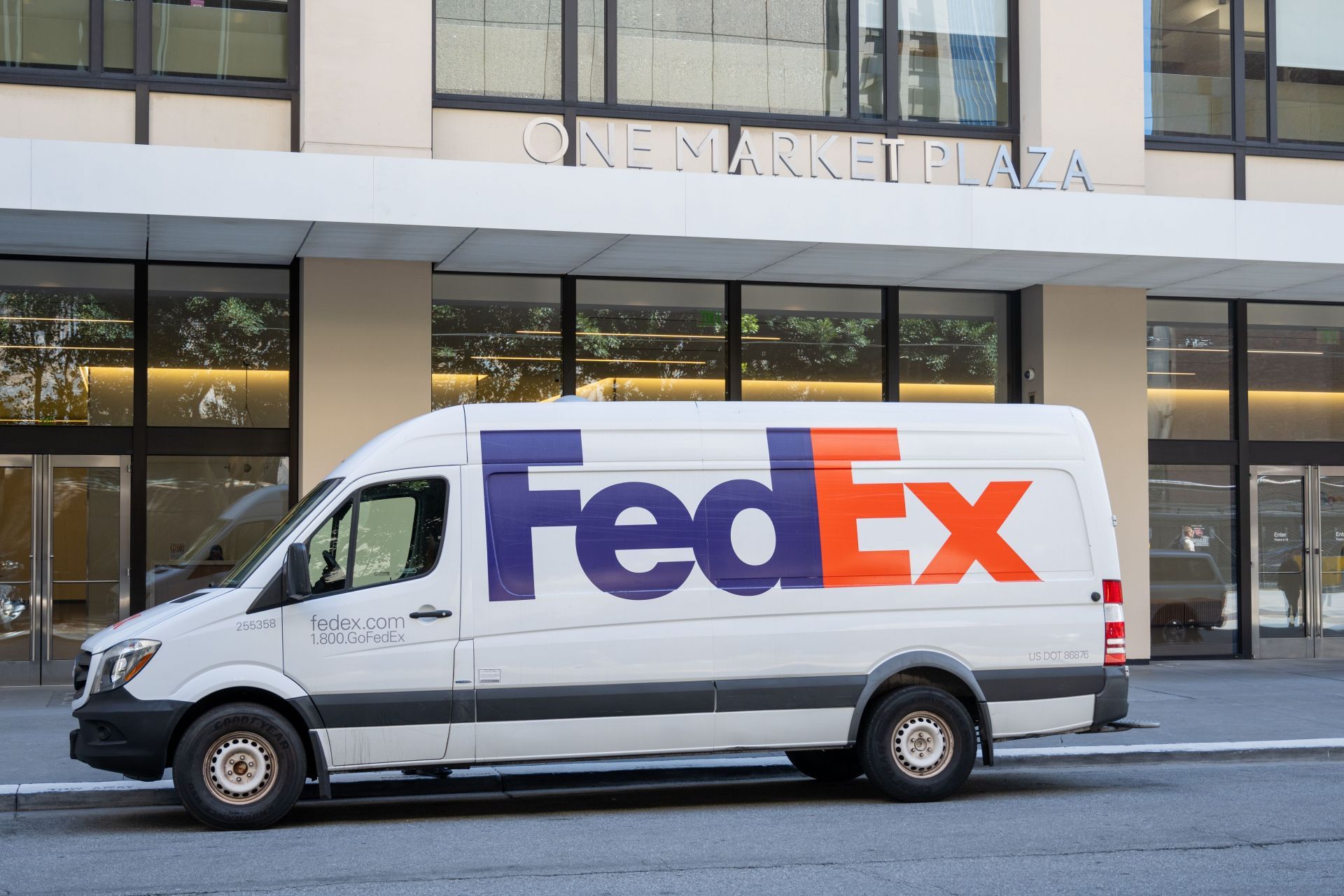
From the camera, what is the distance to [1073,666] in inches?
352

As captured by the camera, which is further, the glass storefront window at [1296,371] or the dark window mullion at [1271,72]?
the glass storefront window at [1296,371]

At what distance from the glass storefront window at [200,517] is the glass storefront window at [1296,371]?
11.3 m

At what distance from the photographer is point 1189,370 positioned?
16438 millimetres

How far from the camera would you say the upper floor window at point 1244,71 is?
16.2 m

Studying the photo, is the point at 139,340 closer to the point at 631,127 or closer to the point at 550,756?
the point at 631,127

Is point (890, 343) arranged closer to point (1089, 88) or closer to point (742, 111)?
point (742, 111)

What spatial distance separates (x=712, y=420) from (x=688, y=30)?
7.67 meters

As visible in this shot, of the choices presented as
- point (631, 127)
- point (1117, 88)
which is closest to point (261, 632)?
point (631, 127)

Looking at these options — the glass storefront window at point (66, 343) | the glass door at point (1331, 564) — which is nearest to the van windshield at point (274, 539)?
Answer: the glass storefront window at point (66, 343)

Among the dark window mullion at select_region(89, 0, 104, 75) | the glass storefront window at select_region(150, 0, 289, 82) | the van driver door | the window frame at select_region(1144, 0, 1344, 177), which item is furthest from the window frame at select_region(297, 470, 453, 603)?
the window frame at select_region(1144, 0, 1344, 177)

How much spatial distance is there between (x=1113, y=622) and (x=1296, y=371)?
9.23 meters

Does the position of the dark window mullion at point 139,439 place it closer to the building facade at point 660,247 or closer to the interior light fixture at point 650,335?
the building facade at point 660,247

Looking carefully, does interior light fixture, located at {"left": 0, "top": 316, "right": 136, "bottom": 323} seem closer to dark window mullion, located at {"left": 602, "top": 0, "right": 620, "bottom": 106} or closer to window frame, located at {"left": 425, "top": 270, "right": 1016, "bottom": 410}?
window frame, located at {"left": 425, "top": 270, "right": 1016, "bottom": 410}

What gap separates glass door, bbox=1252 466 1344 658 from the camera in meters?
16.5
